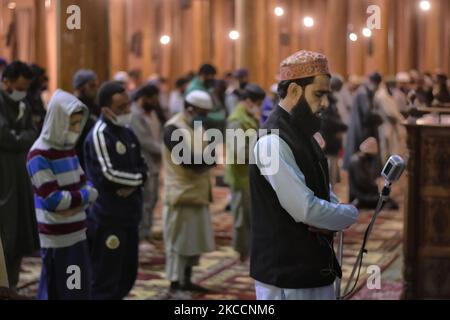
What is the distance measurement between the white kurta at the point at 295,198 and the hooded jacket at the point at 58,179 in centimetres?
186

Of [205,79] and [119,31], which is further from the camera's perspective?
[119,31]

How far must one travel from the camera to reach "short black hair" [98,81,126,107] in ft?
19.7

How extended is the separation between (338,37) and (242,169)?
914 centimetres

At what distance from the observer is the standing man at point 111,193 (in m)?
5.89

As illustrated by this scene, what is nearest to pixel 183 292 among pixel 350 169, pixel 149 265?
pixel 149 265

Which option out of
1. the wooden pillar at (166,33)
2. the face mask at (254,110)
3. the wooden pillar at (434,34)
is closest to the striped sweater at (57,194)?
the face mask at (254,110)

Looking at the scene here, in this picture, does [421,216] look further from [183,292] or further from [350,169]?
[350,169]

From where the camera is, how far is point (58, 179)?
5.13 metres

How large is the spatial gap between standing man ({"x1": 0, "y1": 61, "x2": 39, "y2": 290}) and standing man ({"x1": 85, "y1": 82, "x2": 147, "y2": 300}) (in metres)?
0.75

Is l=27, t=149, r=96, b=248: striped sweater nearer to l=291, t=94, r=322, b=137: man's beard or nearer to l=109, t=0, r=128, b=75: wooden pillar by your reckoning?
l=291, t=94, r=322, b=137: man's beard

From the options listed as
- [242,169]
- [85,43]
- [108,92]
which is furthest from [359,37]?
[108,92]

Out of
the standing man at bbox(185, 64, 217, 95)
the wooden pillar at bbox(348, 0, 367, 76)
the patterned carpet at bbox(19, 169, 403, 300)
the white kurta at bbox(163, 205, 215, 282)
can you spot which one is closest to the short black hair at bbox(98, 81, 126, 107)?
the white kurta at bbox(163, 205, 215, 282)

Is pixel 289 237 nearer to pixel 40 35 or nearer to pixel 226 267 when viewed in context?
pixel 226 267

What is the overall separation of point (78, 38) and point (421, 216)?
3108 mm
